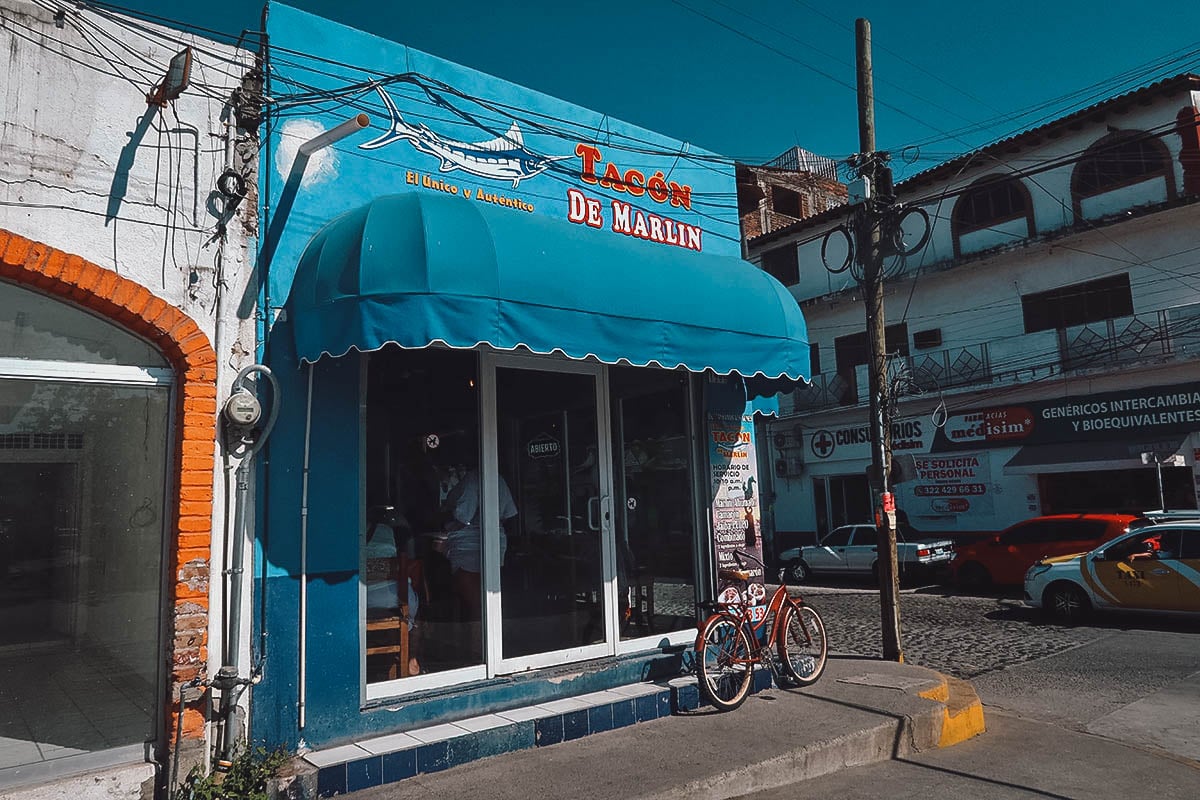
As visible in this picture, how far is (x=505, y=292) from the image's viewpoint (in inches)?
208

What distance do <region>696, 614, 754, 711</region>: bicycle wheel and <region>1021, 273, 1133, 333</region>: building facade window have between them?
18748 millimetres

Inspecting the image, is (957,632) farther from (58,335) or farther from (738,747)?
(58,335)

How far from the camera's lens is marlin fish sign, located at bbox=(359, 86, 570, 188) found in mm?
6285

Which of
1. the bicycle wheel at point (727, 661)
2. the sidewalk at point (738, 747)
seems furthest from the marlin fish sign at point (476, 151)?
the sidewalk at point (738, 747)

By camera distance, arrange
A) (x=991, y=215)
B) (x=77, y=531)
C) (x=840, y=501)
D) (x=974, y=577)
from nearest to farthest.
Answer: (x=77, y=531) → (x=974, y=577) → (x=991, y=215) → (x=840, y=501)

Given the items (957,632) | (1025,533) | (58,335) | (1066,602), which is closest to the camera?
(58,335)

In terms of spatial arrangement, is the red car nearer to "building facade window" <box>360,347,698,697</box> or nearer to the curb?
the curb

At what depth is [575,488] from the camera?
7.25 metres

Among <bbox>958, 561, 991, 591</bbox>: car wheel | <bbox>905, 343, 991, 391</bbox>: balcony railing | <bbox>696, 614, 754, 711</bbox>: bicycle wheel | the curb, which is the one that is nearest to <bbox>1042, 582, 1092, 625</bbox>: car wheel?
<bbox>958, 561, 991, 591</bbox>: car wheel

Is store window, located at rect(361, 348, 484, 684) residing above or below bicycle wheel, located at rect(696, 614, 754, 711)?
above

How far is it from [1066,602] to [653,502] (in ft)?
30.8

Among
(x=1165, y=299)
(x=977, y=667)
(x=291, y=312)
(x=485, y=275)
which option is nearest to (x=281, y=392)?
(x=291, y=312)

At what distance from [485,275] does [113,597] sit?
3026 millimetres

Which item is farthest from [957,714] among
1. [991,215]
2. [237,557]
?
[991,215]
